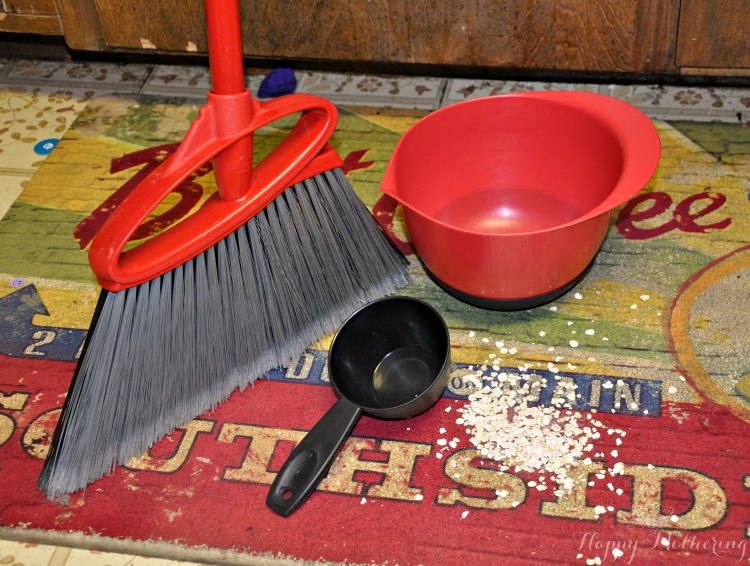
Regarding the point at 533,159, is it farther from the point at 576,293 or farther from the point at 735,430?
the point at 735,430

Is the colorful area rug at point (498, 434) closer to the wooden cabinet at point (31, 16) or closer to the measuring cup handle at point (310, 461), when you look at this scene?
the measuring cup handle at point (310, 461)

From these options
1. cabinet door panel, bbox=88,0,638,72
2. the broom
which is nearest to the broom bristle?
the broom

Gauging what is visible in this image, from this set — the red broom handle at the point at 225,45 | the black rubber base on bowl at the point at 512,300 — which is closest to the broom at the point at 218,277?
the red broom handle at the point at 225,45

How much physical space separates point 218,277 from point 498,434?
1.06 ft

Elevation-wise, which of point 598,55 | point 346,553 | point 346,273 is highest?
point 598,55

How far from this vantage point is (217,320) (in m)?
0.91

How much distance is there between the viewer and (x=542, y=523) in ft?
2.60

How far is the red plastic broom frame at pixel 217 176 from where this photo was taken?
2.68ft

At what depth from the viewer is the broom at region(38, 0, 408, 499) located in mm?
836

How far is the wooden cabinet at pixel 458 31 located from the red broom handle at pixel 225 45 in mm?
364

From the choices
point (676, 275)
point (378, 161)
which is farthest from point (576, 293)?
point (378, 161)

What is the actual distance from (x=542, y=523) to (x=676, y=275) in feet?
1.20

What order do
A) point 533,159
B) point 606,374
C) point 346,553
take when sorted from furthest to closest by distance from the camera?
point 533,159 → point 606,374 → point 346,553

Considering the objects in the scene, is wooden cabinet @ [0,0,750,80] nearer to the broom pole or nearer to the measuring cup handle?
the broom pole
